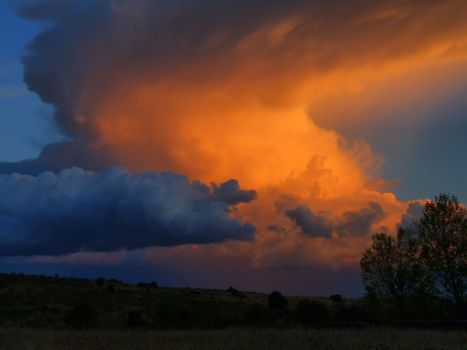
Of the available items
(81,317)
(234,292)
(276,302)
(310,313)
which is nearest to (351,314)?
(310,313)

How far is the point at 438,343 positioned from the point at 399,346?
2221 millimetres

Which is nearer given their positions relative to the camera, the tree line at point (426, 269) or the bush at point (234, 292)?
the tree line at point (426, 269)

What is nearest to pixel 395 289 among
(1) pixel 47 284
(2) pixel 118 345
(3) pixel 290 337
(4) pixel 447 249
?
(4) pixel 447 249

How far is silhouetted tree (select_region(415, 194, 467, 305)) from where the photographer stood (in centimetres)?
4812

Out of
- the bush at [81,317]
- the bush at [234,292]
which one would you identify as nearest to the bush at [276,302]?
the bush at [234,292]

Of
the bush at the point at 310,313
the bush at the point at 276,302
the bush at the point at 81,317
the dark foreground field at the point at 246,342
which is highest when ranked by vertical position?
the bush at the point at 276,302

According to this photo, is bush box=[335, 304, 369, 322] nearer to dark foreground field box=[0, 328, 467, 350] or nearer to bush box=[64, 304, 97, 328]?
bush box=[64, 304, 97, 328]

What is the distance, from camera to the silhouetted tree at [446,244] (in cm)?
4812

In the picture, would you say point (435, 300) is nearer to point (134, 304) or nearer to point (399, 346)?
point (399, 346)

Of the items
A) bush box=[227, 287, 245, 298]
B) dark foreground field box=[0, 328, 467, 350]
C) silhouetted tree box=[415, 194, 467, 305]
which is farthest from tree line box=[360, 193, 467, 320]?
bush box=[227, 287, 245, 298]

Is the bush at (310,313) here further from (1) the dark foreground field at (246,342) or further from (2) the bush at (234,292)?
(2) the bush at (234,292)

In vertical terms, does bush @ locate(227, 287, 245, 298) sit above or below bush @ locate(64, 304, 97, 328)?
above

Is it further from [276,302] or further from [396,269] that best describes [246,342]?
[276,302]

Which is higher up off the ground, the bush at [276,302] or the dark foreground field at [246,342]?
the bush at [276,302]
